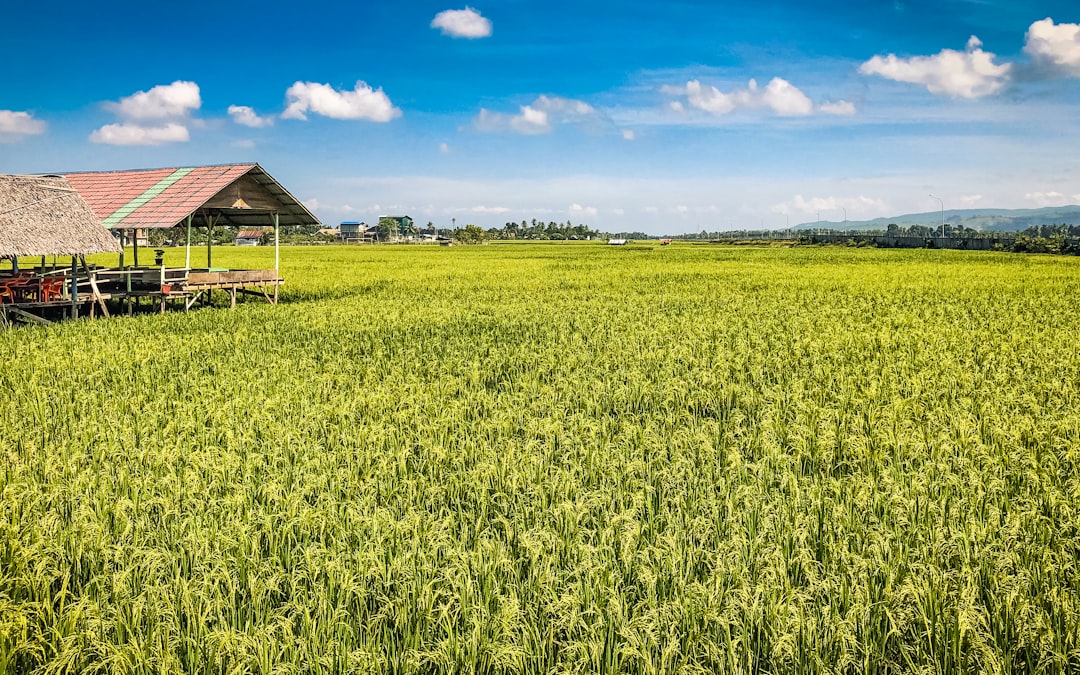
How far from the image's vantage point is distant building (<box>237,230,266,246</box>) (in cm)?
11422

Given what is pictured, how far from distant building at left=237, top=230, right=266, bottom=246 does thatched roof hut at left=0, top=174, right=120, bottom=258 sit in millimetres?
97479

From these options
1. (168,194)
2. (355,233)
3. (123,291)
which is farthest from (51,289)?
(355,233)

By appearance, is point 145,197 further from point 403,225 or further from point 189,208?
point 403,225

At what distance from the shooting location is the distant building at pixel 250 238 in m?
114

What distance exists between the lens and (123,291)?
20000 mm

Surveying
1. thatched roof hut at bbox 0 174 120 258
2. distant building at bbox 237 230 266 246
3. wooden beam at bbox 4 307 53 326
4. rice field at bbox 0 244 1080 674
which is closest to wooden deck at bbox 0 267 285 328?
wooden beam at bbox 4 307 53 326

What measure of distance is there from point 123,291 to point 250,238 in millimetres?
108424

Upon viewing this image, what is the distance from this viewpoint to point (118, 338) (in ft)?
47.4

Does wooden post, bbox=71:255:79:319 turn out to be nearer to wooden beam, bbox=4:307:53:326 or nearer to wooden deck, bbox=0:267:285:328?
wooden deck, bbox=0:267:285:328

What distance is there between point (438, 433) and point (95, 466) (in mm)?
3136

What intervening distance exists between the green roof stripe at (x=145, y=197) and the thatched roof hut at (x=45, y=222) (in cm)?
142

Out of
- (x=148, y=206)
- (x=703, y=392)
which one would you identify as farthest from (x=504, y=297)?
(x=703, y=392)

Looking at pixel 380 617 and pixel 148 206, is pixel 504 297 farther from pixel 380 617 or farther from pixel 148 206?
pixel 380 617

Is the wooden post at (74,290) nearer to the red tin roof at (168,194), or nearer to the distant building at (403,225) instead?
the red tin roof at (168,194)
